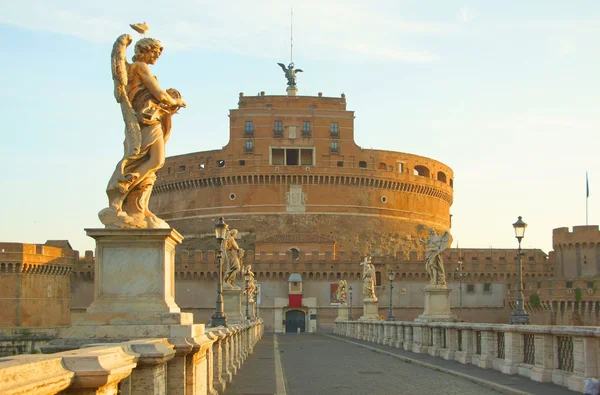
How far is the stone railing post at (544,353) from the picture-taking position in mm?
12945

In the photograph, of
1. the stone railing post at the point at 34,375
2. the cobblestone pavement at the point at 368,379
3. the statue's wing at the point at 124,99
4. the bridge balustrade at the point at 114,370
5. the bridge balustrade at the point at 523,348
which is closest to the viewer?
the stone railing post at the point at 34,375

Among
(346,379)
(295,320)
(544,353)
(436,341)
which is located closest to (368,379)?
(346,379)

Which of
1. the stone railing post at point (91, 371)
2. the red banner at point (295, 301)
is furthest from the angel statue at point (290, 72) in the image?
the stone railing post at point (91, 371)

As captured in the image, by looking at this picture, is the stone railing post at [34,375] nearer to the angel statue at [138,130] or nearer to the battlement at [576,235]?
the angel statue at [138,130]

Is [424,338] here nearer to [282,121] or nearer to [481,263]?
[481,263]

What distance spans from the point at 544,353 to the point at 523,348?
5.14ft

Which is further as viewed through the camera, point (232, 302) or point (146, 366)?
point (232, 302)

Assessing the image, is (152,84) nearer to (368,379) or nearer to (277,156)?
(368,379)

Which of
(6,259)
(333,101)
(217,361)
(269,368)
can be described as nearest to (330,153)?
(333,101)

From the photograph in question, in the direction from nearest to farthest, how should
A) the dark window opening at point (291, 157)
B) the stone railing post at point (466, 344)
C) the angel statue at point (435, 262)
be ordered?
1. the stone railing post at point (466, 344)
2. the angel statue at point (435, 262)
3. the dark window opening at point (291, 157)

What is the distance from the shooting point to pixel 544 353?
13.1m

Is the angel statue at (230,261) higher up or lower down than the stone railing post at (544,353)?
higher up

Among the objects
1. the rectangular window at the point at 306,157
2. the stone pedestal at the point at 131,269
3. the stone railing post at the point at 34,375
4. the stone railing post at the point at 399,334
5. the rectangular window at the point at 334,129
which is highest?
the rectangular window at the point at 334,129

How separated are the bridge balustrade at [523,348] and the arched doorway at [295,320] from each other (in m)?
47.8
